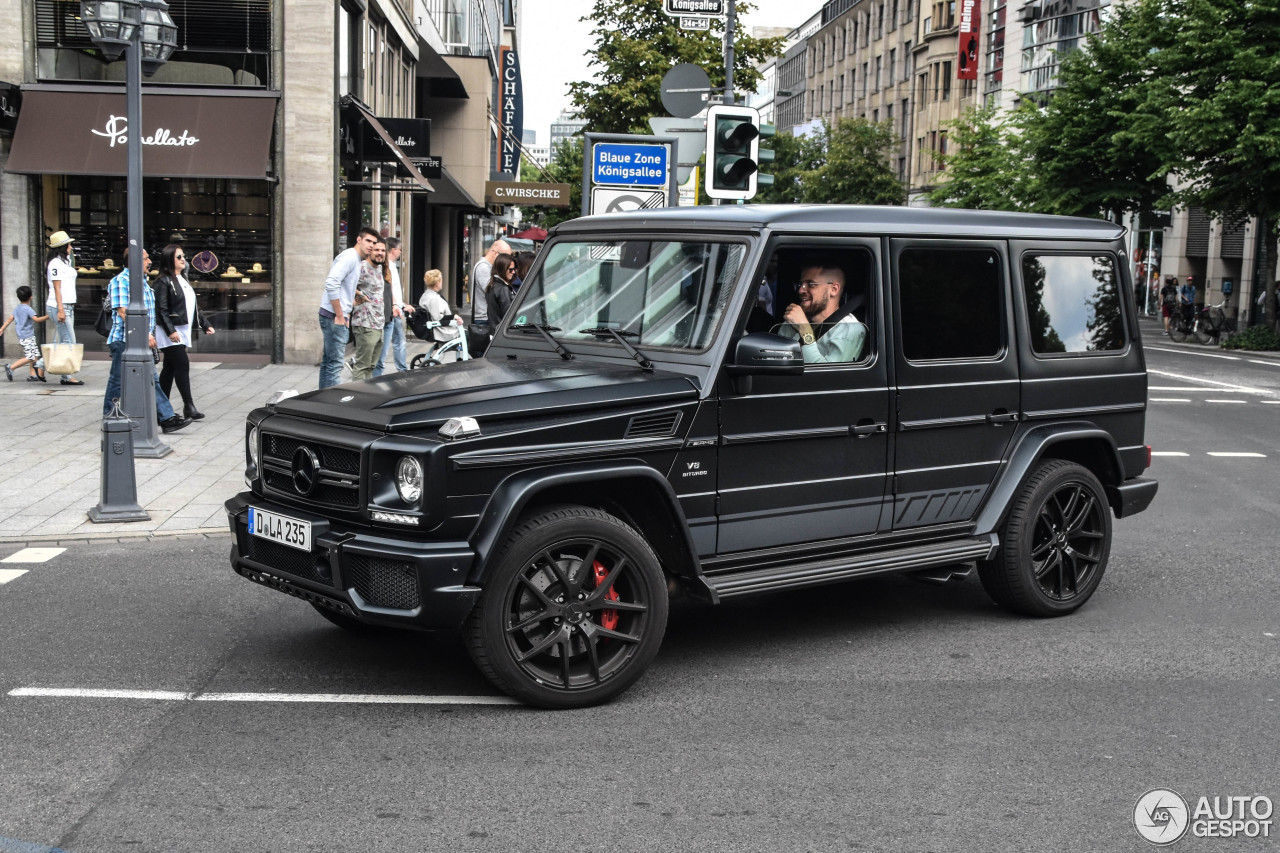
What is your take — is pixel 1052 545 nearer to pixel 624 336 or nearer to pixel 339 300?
pixel 624 336

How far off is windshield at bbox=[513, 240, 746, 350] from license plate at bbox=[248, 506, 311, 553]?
60.9 inches

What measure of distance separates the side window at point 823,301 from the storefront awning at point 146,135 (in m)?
14.8

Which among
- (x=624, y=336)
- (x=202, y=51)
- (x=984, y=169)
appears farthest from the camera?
(x=984, y=169)

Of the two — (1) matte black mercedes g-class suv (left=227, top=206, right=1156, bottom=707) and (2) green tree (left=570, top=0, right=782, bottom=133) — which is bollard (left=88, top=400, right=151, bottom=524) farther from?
(2) green tree (left=570, top=0, right=782, bottom=133)

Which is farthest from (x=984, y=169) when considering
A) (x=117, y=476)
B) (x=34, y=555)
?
(x=34, y=555)

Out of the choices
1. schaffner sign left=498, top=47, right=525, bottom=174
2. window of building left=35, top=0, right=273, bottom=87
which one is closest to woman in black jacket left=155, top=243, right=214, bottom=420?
window of building left=35, top=0, right=273, bottom=87

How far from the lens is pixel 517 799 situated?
416 cm

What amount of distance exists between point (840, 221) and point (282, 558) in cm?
270

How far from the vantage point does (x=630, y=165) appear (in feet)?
43.6

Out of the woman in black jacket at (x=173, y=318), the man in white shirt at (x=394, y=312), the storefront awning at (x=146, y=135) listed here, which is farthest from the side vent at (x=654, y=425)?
the storefront awning at (x=146, y=135)

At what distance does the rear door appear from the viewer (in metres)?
6.02

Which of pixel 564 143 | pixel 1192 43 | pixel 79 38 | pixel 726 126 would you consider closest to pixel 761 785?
pixel 726 126

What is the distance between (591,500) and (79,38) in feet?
57.9

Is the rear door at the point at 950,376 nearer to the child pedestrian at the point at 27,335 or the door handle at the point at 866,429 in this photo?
the door handle at the point at 866,429
